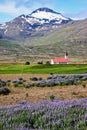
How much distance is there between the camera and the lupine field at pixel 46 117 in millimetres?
10188

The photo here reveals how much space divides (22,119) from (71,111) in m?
1.71

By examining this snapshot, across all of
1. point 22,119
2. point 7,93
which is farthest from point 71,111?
point 7,93

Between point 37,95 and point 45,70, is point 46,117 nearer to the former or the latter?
point 37,95

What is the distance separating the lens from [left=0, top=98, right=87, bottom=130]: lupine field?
10.2 metres

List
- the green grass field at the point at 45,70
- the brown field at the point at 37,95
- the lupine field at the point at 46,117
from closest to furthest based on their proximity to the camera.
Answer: the lupine field at the point at 46,117, the brown field at the point at 37,95, the green grass field at the point at 45,70

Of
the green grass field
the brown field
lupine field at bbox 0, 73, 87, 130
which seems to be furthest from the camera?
the green grass field

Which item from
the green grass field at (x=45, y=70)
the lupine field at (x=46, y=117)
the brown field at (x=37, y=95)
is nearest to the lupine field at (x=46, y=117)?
the lupine field at (x=46, y=117)

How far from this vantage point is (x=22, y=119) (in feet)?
37.3

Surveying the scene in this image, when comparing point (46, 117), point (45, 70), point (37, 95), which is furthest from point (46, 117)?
point (45, 70)

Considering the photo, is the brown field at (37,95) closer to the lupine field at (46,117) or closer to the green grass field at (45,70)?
the lupine field at (46,117)

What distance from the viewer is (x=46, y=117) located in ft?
36.9

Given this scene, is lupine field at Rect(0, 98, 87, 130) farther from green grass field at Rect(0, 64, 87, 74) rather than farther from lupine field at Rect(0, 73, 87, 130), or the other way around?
green grass field at Rect(0, 64, 87, 74)

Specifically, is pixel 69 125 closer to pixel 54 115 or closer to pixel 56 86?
pixel 54 115

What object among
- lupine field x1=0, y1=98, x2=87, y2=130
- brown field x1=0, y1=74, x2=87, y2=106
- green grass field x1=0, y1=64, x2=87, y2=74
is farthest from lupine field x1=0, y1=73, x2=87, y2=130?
green grass field x1=0, y1=64, x2=87, y2=74
